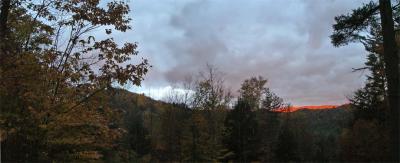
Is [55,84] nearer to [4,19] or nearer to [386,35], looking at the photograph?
[4,19]

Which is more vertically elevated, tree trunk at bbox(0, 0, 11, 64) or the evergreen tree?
tree trunk at bbox(0, 0, 11, 64)

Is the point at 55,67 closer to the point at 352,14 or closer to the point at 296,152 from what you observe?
the point at 352,14

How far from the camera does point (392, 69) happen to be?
1398cm

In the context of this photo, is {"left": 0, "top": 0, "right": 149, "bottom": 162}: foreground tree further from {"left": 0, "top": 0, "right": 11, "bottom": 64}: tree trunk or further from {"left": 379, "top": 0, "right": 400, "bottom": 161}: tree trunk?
{"left": 379, "top": 0, "right": 400, "bottom": 161}: tree trunk

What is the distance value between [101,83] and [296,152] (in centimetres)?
5452

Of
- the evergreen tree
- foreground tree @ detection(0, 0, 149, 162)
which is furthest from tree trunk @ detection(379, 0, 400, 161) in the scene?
the evergreen tree

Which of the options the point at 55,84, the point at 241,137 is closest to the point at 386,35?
the point at 55,84

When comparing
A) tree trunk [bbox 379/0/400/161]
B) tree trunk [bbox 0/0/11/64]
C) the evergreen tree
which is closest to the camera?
tree trunk [bbox 0/0/11/64]

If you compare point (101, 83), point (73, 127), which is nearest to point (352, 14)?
point (101, 83)

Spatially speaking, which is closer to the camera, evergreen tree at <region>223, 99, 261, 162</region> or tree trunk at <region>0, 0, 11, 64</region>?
tree trunk at <region>0, 0, 11, 64</region>

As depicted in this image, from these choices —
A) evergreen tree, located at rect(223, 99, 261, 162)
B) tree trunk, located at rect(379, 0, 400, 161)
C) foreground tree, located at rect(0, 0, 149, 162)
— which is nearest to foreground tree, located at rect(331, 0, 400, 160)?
tree trunk, located at rect(379, 0, 400, 161)

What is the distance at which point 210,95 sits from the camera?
49750 millimetres

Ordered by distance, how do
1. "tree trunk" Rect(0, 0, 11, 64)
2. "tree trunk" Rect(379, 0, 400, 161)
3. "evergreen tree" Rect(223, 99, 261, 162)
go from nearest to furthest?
"tree trunk" Rect(0, 0, 11, 64)
"tree trunk" Rect(379, 0, 400, 161)
"evergreen tree" Rect(223, 99, 261, 162)

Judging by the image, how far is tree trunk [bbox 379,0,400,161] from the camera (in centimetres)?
1377
